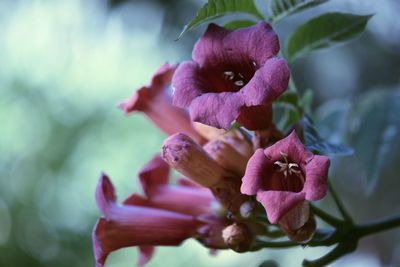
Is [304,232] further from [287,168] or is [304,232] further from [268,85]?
[268,85]

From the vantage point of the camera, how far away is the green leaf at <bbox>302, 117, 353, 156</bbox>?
924 mm

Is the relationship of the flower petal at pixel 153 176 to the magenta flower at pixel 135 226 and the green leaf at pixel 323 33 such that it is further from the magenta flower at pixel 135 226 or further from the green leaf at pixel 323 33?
the green leaf at pixel 323 33

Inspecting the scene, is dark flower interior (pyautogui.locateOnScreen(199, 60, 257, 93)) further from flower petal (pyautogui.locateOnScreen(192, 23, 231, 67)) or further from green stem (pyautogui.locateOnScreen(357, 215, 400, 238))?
green stem (pyautogui.locateOnScreen(357, 215, 400, 238))

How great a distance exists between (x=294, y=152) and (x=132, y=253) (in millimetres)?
3184

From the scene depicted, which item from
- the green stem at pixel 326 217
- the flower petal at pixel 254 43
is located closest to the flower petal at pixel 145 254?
the green stem at pixel 326 217

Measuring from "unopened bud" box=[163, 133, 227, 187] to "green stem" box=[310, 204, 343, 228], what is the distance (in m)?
0.16

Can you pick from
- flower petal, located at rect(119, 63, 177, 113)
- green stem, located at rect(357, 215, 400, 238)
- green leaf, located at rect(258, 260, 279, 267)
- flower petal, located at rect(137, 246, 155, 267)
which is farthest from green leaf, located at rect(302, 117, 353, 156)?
flower petal, located at rect(137, 246, 155, 267)

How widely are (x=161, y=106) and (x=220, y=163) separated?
0.85ft

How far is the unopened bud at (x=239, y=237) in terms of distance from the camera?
3.35 ft

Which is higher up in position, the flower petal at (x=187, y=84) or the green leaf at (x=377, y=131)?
the flower petal at (x=187, y=84)

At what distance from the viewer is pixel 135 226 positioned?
114 centimetres

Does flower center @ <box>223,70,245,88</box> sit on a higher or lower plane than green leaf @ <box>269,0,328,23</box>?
lower

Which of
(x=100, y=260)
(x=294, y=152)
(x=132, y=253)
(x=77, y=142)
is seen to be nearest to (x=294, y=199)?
(x=294, y=152)

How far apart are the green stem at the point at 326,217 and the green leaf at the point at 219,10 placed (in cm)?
32
